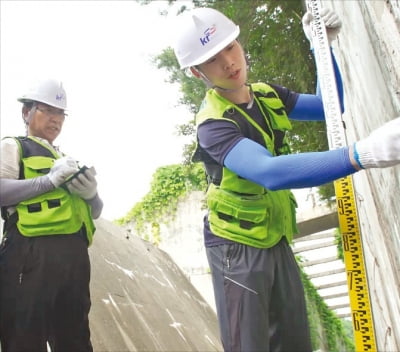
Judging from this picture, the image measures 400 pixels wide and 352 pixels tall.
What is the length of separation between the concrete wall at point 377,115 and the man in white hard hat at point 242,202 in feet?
0.57

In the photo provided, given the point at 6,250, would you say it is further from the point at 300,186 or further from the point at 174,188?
the point at 174,188

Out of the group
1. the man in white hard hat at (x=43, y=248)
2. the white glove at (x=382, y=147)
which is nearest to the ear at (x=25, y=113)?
the man in white hard hat at (x=43, y=248)

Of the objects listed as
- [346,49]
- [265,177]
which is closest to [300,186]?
[265,177]

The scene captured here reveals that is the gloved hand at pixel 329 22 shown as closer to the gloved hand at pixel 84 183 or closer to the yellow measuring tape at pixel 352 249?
the yellow measuring tape at pixel 352 249

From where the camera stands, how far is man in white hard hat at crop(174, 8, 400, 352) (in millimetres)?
1882

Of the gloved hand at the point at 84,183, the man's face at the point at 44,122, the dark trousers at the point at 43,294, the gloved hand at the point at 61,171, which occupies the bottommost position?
the dark trousers at the point at 43,294

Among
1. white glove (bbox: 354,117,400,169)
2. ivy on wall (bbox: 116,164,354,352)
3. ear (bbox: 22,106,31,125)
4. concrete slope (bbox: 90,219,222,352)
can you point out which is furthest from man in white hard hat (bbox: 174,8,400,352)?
ivy on wall (bbox: 116,164,354,352)

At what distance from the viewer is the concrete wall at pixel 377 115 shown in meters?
1.72

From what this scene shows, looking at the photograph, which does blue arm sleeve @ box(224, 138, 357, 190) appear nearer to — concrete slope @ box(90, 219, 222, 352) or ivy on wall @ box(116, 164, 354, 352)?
concrete slope @ box(90, 219, 222, 352)

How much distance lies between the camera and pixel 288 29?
16.3ft

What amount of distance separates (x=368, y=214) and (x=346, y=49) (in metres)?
0.84

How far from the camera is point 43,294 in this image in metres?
2.46

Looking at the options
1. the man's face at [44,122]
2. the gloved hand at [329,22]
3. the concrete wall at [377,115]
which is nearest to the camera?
the concrete wall at [377,115]

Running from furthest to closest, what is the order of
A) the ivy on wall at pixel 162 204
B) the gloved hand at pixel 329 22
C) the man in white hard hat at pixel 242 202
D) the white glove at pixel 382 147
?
1. the ivy on wall at pixel 162 204
2. the gloved hand at pixel 329 22
3. the man in white hard hat at pixel 242 202
4. the white glove at pixel 382 147
